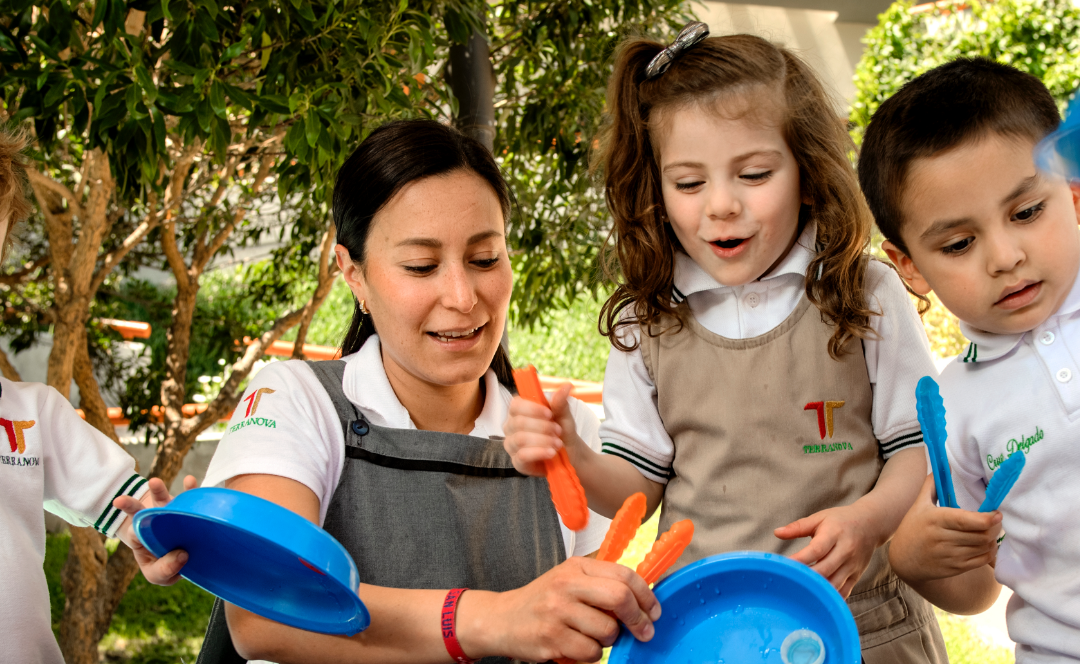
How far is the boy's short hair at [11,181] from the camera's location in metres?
1.57

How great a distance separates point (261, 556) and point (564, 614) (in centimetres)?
35

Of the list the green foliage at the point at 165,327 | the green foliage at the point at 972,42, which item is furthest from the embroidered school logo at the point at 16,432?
the green foliage at the point at 972,42

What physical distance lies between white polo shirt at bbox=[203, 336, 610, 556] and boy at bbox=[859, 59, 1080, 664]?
0.66 m

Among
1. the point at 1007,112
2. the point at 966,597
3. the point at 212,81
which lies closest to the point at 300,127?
the point at 212,81

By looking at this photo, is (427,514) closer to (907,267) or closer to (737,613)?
(737,613)

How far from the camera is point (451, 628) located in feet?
3.90

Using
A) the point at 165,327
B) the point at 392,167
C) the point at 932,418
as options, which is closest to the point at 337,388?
the point at 392,167

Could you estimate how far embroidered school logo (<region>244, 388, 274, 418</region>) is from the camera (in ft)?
4.64

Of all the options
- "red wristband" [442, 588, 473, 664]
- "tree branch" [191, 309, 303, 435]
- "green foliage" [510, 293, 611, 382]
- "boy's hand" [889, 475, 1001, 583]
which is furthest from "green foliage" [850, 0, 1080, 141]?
"red wristband" [442, 588, 473, 664]

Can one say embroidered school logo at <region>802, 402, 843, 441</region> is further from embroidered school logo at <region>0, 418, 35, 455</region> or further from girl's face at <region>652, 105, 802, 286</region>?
embroidered school logo at <region>0, 418, 35, 455</region>

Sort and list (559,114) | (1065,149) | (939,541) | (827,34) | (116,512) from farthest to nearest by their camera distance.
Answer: (827,34), (559,114), (116,512), (939,541), (1065,149)

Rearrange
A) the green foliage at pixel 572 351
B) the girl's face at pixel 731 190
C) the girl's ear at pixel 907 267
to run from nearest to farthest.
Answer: the girl's ear at pixel 907 267, the girl's face at pixel 731 190, the green foliage at pixel 572 351

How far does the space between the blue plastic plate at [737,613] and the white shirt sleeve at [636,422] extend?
520 millimetres

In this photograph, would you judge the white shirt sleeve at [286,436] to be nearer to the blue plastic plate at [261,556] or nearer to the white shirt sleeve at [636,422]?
the blue plastic plate at [261,556]
